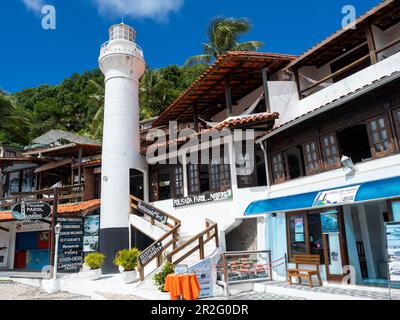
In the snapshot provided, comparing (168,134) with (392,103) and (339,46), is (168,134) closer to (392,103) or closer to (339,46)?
(339,46)

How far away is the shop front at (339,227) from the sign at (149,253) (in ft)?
12.2

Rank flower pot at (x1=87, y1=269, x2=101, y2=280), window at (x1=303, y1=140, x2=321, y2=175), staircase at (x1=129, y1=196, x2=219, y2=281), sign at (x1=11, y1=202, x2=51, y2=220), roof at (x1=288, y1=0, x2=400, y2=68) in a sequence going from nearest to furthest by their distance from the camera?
roof at (x1=288, y1=0, x2=400, y2=68), window at (x1=303, y1=140, x2=321, y2=175), staircase at (x1=129, y1=196, x2=219, y2=281), sign at (x1=11, y1=202, x2=51, y2=220), flower pot at (x1=87, y1=269, x2=101, y2=280)

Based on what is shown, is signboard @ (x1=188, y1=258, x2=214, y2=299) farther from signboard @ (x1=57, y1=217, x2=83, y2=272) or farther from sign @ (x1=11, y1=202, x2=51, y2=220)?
sign @ (x1=11, y1=202, x2=51, y2=220)

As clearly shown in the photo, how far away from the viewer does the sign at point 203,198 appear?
13.7m

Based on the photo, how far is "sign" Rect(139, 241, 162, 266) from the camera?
12216 mm

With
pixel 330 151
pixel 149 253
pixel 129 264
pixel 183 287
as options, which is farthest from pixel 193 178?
pixel 183 287

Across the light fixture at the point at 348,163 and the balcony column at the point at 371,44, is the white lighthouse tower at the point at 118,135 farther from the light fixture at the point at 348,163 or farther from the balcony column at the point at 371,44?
the balcony column at the point at 371,44

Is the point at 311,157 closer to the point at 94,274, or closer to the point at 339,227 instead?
the point at 339,227

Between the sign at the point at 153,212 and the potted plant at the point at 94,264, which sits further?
the sign at the point at 153,212

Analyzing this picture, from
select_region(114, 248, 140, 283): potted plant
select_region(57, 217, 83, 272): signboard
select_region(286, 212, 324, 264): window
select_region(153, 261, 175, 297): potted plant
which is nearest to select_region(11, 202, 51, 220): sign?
select_region(57, 217, 83, 272): signboard

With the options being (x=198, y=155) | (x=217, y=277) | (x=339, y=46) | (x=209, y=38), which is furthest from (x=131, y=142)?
(x=209, y=38)

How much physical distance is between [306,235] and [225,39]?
21.5m

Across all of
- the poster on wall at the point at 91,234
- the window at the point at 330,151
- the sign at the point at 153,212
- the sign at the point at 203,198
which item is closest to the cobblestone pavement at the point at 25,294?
the poster on wall at the point at 91,234

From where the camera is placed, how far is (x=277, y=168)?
13195mm
